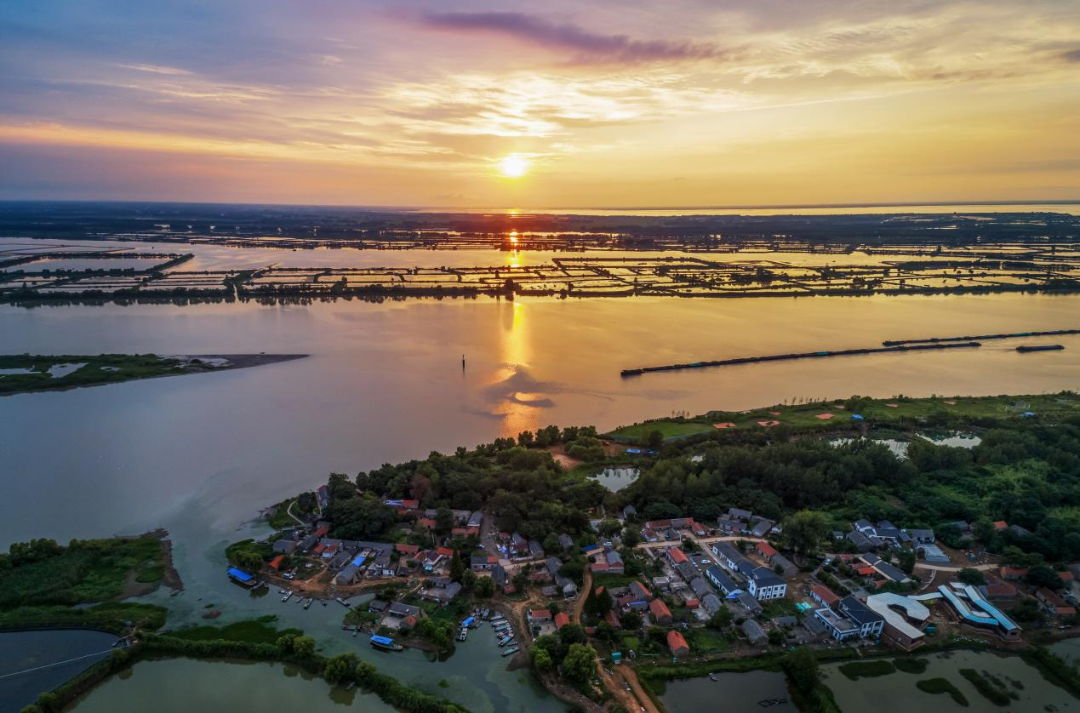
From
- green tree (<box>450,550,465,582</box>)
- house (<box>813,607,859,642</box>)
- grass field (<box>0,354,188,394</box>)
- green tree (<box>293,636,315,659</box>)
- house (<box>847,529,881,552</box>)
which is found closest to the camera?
Result: green tree (<box>293,636,315,659</box>)

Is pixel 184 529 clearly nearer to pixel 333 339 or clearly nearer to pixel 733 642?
pixel 733 642

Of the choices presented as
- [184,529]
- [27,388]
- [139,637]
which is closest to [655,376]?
[184,529]

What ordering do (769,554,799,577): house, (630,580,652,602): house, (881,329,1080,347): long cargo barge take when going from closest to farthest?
1. (630,580,652,602): house
2. (769,554,799,577): house
3. (881,329,1080,347): long cargo barge

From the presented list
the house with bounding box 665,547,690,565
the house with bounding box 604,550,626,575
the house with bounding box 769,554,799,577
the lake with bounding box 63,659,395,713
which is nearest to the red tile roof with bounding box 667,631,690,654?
the house with bounding box 604,550,626,575

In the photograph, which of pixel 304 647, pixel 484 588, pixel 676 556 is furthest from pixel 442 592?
pixel 676 556

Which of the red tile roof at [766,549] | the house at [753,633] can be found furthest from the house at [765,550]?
the house at [753,633]

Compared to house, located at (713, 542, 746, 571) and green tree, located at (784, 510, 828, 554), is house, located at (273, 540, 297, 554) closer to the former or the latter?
house, located at (713, 542, 746, 571)
